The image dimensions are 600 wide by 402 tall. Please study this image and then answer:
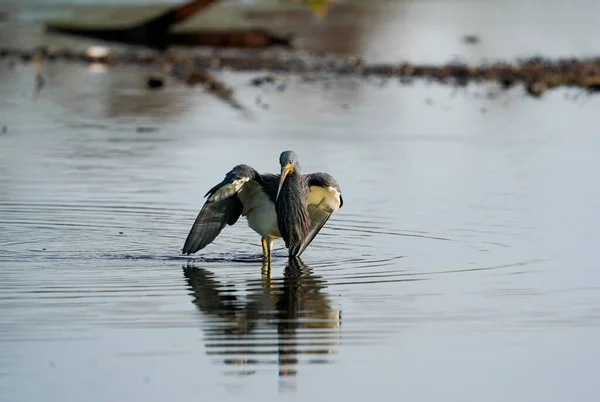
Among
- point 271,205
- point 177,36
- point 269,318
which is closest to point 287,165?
point 271,205

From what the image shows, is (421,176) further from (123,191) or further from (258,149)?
(123,191)

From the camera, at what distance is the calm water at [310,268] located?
8289 mm

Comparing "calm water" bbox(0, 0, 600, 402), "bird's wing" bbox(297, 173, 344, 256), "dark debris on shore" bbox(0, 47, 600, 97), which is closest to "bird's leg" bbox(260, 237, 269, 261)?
"calm water" bbox(0, 0, 600, 402)

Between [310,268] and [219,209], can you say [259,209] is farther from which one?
[310,268]

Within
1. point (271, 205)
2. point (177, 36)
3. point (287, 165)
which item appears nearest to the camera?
point (287, 165)

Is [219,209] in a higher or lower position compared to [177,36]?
lower

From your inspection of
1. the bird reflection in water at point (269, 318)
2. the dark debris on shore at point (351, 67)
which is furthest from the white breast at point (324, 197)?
the dark debris on shore at point (351, 67)

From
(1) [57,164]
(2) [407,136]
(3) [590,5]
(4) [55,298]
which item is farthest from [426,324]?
(3) [590,5]

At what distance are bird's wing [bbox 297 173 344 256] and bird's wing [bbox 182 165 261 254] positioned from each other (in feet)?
1.81

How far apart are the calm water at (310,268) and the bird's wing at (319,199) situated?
0.82 feet

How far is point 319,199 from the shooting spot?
40.1 ft

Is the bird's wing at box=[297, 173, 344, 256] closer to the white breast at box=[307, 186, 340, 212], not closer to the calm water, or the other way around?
the white breast at box=[307, 186, 340, 212]

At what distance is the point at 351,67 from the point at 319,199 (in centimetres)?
2007

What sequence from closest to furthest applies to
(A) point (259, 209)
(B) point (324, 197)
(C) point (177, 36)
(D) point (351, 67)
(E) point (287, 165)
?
1. (E) point (287, 165)
2. (A) point (259, 209)
3. (B) point (324, 197)
4. (D) point (351, 67)
5. (C) point (177, 36)
